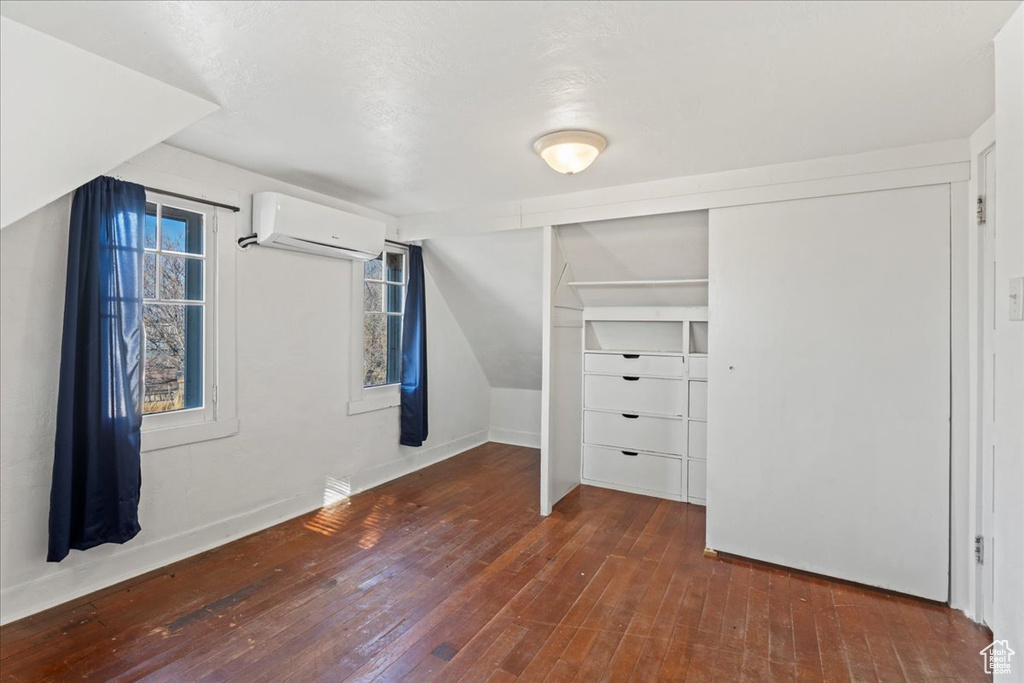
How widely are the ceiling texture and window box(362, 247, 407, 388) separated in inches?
53.8

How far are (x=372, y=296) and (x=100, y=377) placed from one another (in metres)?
1.94

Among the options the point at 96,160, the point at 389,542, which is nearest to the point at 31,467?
the point at 96,160

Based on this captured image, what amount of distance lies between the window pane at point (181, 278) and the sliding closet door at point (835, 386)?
2999mm

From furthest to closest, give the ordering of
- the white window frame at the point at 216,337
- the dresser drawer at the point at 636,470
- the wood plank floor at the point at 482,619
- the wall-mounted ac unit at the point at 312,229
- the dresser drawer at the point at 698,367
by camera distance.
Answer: the dresser drawer at the point at 636,470 → the dresser drawer at the point at 698,367 → the wall-mounted ac unit at the point at 312,229 → the white window frame at the point at 216,337 → the wood plank floor at the point at 482,619

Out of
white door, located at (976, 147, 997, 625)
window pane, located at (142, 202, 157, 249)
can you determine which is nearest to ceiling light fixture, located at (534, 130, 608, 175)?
white door, located at (976, 147, 997, 625)

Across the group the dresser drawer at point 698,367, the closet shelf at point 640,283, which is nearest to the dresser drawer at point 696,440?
the dresser drawer at point 698,367

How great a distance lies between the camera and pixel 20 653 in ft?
6.14

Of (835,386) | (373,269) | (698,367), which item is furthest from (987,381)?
(373,269)

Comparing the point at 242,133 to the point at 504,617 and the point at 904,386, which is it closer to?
the point at 504,617

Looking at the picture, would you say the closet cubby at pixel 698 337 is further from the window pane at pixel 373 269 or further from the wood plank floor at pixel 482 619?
the window pane at pixel 373 269

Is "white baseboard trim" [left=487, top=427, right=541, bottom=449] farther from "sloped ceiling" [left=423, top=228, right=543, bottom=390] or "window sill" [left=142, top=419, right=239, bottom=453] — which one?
"window sill" [left=142, top=419, right=239, bottom=453]

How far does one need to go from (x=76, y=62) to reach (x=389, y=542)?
8.63ft

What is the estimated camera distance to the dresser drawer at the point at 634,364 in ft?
12.1

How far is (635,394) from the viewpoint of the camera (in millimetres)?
3801
